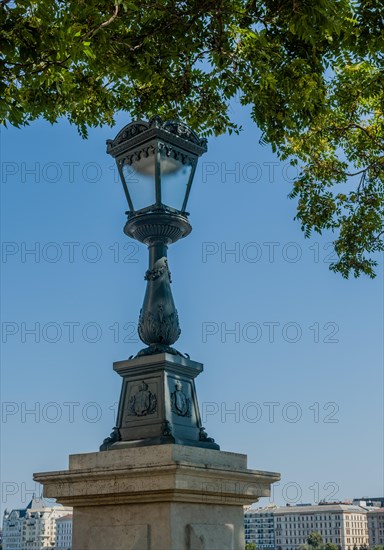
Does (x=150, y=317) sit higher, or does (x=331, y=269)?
(x=331, y=269)

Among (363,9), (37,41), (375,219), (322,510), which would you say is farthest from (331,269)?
(322,510)

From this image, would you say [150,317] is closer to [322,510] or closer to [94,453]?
[94,453]

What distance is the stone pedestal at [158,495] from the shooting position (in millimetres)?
4031

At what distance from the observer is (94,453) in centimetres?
444

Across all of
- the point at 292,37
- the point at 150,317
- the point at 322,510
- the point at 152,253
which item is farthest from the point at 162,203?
Answer: the point at 322,510

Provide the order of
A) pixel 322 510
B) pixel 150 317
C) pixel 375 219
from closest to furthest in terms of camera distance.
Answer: pixel 150 317 → pixel 375 219 → pixel 322 510

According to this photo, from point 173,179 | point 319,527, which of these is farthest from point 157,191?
point 319,527

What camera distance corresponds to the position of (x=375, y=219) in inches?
424

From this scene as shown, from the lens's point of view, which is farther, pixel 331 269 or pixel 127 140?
pixel 331 269

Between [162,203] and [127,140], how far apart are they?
1.88 ft

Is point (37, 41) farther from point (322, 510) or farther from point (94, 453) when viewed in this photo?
point (322, 510)

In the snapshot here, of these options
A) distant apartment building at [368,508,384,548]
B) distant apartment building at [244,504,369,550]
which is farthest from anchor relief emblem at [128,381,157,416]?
distant apartment building at [368,508,384,548]

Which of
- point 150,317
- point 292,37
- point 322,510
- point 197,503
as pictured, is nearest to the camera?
point 197,503

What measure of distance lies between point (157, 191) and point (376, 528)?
649ft
